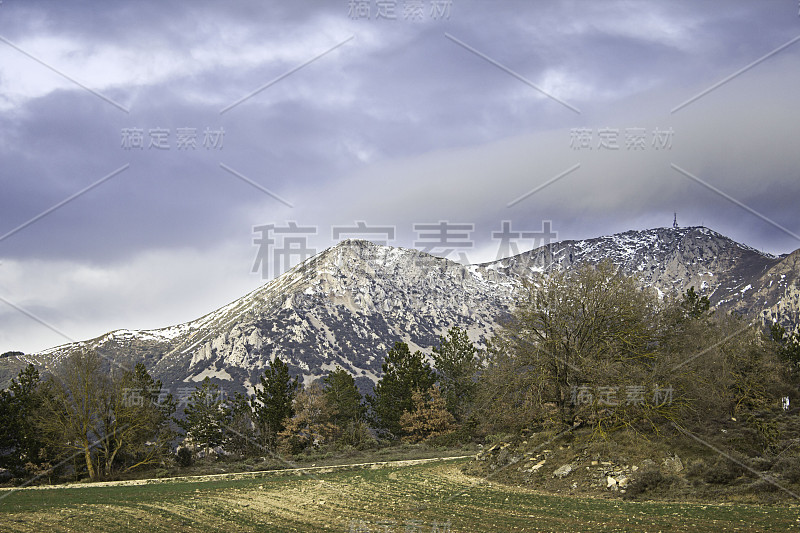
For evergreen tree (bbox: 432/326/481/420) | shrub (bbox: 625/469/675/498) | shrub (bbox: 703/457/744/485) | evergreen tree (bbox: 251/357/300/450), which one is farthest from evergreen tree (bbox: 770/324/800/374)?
evergreen tree (bbox: 251/357/300/450)

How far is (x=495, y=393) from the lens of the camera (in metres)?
29.3

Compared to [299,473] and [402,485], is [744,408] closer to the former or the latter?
[402,485]

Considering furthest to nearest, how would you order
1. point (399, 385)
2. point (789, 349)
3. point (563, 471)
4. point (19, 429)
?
1. point (399, 385)
2. point (789, 349)
3. point (19, 429)
4. point (563, 471)

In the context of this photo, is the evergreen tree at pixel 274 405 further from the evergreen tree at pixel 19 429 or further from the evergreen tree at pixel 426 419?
the evergreen tree at pixel 19 429

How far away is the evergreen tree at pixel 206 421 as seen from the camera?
5944 cm

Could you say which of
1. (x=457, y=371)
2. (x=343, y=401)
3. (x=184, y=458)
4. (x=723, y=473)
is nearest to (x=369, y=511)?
(x=723, y=473)

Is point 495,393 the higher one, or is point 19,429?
point 495,393

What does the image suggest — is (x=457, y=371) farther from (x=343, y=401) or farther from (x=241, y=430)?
(x=241, y=430)

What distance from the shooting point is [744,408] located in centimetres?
2964

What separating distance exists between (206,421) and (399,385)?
21.2m

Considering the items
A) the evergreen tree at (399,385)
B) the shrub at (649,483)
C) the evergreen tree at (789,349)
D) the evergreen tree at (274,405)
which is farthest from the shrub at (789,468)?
the evergreen tree at (274,405)

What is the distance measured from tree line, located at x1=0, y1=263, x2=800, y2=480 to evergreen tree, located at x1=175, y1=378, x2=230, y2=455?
0.14m

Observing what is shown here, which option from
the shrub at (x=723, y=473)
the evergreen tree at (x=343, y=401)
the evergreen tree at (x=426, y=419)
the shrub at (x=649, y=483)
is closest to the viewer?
the shrub at (x=723, y=473)

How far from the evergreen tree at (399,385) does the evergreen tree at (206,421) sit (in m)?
17.5
